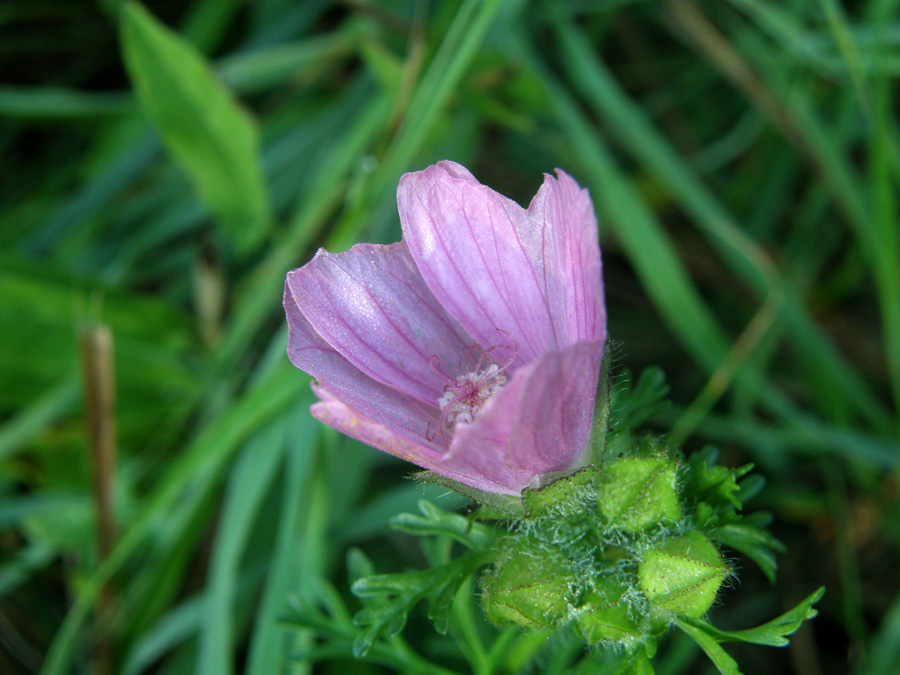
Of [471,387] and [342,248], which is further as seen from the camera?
[342,248]

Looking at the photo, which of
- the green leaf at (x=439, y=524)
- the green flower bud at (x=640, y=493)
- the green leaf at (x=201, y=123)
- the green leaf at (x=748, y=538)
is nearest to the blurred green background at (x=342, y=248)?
the green leaf at (x=201, y=123)

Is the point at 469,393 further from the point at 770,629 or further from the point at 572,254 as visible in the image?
the point at 770,629

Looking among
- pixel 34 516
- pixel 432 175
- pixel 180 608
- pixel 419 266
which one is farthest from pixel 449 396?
pixel 34 516

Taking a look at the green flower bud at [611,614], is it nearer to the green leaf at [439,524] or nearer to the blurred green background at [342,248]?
the green leaf at [439,524]

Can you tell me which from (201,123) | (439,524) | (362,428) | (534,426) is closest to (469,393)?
(439,524)

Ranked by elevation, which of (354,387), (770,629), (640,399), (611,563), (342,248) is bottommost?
(770,629)

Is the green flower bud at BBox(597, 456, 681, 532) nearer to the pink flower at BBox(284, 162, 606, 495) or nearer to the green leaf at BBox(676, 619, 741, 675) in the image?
the pink flower at BBox(284, 162, 606, 495)
